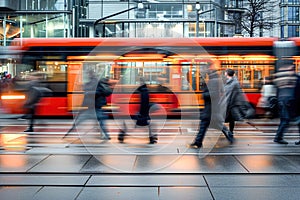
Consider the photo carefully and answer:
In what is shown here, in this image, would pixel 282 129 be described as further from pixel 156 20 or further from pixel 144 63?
pixel 156 20

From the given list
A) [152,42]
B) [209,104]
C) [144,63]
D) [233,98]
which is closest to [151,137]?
[209,104]

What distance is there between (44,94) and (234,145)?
827cm

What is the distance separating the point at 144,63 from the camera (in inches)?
631

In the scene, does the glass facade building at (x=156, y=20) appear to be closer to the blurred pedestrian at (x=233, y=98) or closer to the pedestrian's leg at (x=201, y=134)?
the blurred pedestrian at (x=233, y=98)

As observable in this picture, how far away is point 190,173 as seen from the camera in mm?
7465

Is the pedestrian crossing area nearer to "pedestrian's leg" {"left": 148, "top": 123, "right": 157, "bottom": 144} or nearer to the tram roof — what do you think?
"pedestrian's leg" {"left": 148, "top": 123, "right": 157, "bottom": 144}

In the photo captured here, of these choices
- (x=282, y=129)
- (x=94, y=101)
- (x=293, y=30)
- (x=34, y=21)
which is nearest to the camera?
(x=282, y=129)

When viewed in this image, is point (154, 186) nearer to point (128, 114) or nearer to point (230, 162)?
point (230, 162)

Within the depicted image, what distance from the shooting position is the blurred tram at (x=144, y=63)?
1580 centimetres

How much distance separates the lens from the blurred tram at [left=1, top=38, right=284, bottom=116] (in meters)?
15.8

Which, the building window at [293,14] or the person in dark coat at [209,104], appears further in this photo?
the building window at [293,14]

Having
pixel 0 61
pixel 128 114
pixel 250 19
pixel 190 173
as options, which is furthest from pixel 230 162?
pixel 250 19

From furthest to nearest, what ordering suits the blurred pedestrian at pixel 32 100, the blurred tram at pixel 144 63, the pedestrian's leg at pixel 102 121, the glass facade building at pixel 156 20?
the glass facade building at pixel 156 20, the blurred tram at pixel 144 63, the blurred pedestrian at pixel 32 100, the pedestrian's leg at pixel 102 121

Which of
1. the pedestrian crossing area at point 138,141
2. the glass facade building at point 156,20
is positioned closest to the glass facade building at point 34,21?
the glass facade building at point 156,20
